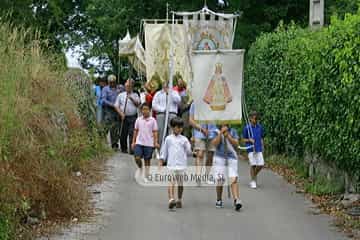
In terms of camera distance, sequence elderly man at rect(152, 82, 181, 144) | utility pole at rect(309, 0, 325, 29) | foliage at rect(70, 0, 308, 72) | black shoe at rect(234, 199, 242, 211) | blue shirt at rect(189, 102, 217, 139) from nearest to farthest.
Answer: black shoe at rect(234, 199, 242, 211)
blue shirt at rect(189, 102, 217, 139)
utility pole at rect(309, 0, 325, 29)
elderly man at rect(152, 82, 181, 144)
foliage at rect(70, 0, 308, 72)

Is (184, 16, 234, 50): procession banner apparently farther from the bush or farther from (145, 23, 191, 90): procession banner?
the bush

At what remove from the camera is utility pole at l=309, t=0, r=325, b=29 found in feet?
48.6

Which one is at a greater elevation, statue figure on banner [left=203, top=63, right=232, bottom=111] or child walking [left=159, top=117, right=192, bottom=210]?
statue figure on banner [left=203, top=63, right=232, bottom=111]

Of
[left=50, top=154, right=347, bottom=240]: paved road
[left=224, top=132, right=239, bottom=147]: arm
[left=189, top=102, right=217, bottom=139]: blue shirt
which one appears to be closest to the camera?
[left=50, top=154, right=347, bottom=240]: paved road

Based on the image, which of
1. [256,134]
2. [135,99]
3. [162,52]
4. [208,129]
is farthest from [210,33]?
[208,129]

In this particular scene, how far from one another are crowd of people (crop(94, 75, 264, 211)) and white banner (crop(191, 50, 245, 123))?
10.7 inches

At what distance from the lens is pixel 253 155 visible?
13.2 m

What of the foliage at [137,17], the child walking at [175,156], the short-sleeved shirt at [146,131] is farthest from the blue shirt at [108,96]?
the foliage at [137,17]

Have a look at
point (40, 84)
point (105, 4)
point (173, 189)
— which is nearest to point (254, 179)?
point (173, 189)

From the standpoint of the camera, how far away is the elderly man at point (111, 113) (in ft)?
57.9

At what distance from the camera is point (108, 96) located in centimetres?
1772

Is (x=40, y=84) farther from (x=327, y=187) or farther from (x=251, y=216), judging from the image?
(x=327, y=187)

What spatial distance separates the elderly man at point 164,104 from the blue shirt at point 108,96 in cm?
185

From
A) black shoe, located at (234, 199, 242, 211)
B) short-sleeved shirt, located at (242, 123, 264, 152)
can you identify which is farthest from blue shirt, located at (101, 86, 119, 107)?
black shoe, located at (234, 199, 242, 211)
